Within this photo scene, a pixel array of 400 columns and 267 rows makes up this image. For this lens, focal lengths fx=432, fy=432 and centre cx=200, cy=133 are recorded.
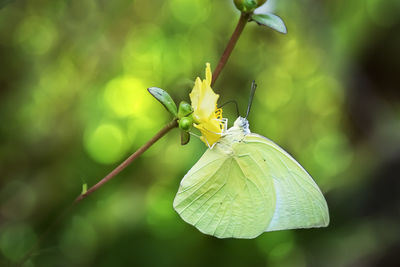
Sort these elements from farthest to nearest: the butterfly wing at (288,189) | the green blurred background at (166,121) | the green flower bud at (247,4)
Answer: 1. the green blurred background at (166,121)
2. the butterfly wing at (288,189)
3. the green flower bud at (247,4)

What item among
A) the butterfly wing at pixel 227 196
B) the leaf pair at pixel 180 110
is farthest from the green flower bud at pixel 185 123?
the butterfly wing at pixel 227 196

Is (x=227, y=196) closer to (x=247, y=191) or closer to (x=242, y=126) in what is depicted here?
(x=247, y=191)

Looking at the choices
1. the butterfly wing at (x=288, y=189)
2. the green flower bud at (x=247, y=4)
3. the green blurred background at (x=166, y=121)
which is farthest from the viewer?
the green blurred background at (x=166, y=121)

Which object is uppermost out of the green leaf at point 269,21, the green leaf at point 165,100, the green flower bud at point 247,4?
the green flower bud at point 247,4

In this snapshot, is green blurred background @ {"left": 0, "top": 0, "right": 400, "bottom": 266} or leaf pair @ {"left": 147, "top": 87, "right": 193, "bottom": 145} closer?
leaf pair @ {"left": 147, "top": 87, "right": 193, "bottom": 145}

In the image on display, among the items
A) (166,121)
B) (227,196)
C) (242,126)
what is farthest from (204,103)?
(166,121)

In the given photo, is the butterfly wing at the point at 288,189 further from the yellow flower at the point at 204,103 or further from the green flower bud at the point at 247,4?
the green flower bud at the point at 247,4

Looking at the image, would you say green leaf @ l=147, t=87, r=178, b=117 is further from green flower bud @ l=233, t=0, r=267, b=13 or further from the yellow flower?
green flower bud @ l=233, t=0, r=267, b=13

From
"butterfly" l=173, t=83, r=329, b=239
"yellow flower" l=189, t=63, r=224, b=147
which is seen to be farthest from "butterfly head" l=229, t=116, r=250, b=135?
"yellow flower" l=189, t=63, r=224, b=147
